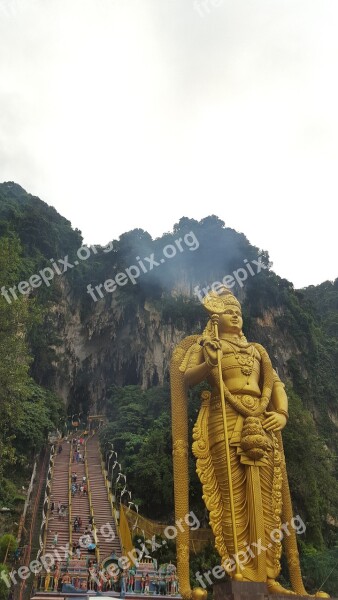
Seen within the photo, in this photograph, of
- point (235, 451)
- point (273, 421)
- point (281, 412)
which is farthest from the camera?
point (281, 412)

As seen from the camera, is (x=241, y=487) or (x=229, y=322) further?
(x=229, y=322)

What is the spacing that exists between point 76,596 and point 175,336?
70.2 feet

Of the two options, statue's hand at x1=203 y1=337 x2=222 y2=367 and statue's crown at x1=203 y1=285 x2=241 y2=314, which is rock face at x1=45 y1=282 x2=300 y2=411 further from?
statue's hand at x1=203 y1=337 x2=222 y2=367

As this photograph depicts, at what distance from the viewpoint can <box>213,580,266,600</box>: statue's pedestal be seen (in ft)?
15.1

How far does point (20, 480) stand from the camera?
1551 cm

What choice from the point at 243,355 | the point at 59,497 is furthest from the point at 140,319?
the point at 243,355

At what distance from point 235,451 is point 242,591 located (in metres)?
1.45

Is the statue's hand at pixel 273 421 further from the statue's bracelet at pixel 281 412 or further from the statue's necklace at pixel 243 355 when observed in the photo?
the statue's necklace at pixel 243 355

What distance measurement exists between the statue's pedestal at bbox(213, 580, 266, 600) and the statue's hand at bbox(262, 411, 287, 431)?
5.52 ft

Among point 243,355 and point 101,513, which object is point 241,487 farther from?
point 101,513

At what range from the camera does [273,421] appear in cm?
607

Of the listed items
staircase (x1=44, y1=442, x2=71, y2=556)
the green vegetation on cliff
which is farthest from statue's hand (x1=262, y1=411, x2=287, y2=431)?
the green vegetation on cliff

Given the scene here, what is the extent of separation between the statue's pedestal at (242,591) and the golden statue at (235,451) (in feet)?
→ 0.43

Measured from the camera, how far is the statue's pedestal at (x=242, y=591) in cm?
461
